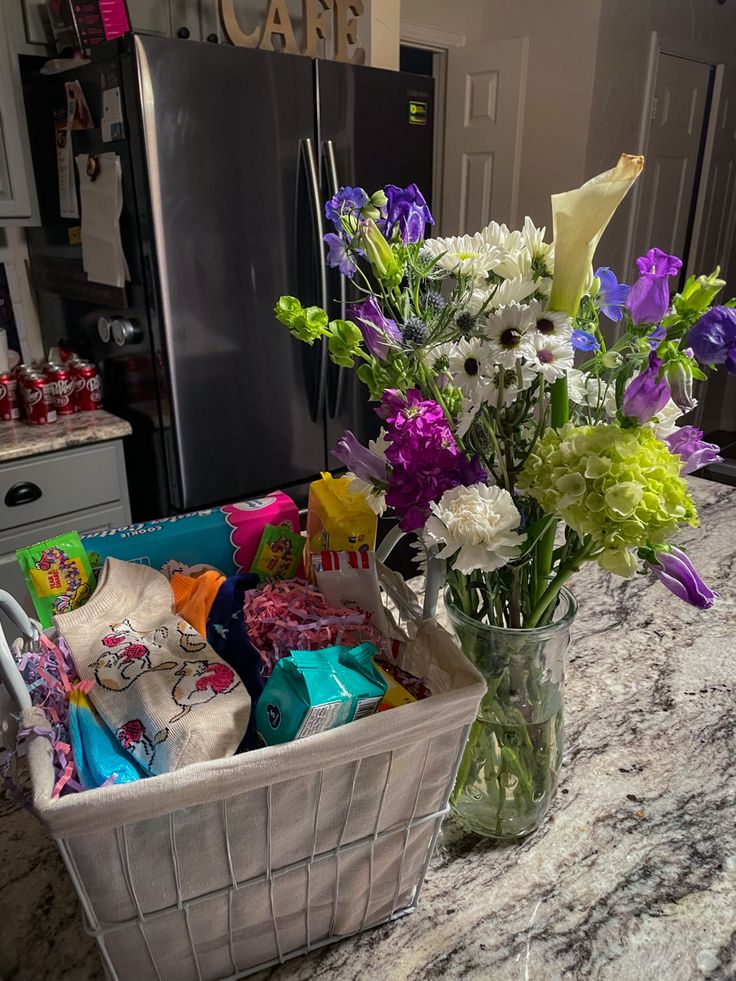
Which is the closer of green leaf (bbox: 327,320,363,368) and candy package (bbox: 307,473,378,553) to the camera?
green leaf (bbox: 327,320,363,368)

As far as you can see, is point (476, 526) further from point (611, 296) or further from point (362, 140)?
point (362, 140)

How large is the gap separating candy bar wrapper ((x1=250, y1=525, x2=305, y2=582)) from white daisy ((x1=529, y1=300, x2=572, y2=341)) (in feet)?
1.13

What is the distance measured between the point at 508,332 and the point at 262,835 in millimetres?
392

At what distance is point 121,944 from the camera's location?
20.6 inches

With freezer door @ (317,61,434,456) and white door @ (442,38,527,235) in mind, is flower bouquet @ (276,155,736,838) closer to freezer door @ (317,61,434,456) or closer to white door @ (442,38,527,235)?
freezer door @ (317,61,434,456)

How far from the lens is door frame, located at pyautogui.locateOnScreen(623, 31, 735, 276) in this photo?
3395mm

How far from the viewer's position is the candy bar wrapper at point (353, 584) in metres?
0.68

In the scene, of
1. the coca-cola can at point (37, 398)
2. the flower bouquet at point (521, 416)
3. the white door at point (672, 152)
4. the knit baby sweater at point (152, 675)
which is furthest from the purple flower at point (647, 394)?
the white door at point (672, 152)

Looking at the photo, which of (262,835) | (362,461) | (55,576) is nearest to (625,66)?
(362,461)

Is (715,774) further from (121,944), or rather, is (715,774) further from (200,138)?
(200,138)

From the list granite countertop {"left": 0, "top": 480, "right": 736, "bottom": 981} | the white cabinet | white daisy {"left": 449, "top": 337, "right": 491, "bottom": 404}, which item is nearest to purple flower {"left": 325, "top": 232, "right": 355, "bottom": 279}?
white daisy {"left": 449, "top": 337, "right": 491, "bottom": 404}

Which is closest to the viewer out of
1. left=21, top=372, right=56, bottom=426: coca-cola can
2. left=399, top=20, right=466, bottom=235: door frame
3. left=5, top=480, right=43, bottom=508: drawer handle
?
left=5, top=480, right=43, bottom=508: drawer handle

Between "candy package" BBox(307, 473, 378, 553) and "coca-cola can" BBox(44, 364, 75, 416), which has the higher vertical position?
"candy package" BBox(307, 473, 378, 553)

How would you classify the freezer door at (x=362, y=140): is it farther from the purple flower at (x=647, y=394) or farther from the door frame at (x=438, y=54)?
the purple flower at (x=647, y=394)
